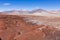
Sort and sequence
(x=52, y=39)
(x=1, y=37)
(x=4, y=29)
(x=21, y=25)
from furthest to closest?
(x=21, y=25)
(x=4, y=29)
(x=1, y=37)
(x=52, y=39)

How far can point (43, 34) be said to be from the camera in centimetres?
1095

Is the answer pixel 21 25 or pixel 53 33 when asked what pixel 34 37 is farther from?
Answer: pixel 21 25

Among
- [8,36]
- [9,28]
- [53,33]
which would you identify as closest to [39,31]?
[53,33]

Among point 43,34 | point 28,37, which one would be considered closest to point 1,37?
point 28,37

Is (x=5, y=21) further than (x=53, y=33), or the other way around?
(x=5, y=21)

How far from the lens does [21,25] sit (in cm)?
1616

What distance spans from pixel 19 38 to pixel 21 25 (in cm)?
495

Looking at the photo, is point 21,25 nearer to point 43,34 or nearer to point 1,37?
point 1,37

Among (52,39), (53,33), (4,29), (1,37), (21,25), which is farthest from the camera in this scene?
(21,25)

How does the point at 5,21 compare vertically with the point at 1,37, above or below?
above

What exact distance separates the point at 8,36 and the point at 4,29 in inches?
60.7

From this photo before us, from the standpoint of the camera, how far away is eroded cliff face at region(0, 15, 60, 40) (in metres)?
10.6

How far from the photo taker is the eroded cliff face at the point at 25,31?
1062 cm

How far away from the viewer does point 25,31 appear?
44.1 ft
